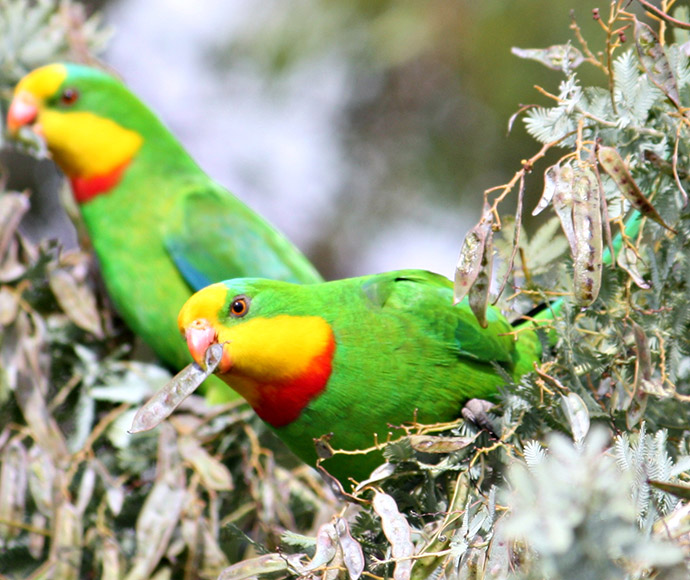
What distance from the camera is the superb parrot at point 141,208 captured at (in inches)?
105

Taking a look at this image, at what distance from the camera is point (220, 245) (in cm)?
273

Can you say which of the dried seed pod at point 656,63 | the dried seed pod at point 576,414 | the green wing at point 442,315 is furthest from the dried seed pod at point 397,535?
the dried seed pod at point 656,63

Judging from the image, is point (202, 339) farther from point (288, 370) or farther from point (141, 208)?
point (141, 208)

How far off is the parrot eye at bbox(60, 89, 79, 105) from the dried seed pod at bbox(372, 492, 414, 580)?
2.08 m

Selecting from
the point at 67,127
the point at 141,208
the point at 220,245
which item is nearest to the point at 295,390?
the point at 220,245

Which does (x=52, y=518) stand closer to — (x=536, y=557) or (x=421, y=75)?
(x=536, y=557)

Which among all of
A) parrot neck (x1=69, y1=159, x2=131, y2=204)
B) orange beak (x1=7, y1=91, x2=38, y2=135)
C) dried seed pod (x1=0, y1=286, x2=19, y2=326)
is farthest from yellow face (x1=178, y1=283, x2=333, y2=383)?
orange beak (x1=7, y1=91, x2=38, y2=135)

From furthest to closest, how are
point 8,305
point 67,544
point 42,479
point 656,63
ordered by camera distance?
point 8,305
point 42,479
point 67,544
point 656,63

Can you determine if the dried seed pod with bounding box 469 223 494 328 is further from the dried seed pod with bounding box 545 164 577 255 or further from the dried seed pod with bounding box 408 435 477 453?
the dried seed pod with bounding box 408 435 477 453

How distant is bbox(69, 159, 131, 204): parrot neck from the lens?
9.27ft

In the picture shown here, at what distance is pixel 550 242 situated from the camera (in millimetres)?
1670

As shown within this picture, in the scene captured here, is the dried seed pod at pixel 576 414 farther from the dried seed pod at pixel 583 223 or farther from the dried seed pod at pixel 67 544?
the dried seed pod at pixel 67 544

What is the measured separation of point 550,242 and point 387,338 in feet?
1.22

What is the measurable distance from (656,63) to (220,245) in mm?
1718
